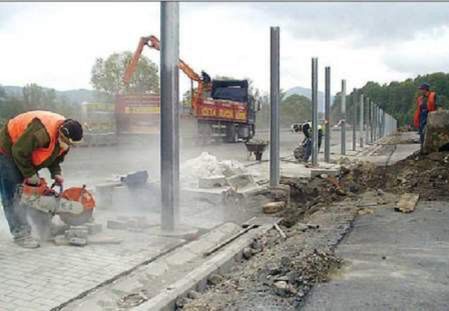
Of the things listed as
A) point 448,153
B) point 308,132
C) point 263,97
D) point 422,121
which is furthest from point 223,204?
point 263,97

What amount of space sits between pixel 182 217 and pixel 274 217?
152 cm

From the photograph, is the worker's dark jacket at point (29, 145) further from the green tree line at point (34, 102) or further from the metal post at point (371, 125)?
the metal post at point (371, 125)

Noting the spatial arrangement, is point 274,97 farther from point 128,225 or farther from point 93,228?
point 93,228

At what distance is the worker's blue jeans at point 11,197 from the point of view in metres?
5.70

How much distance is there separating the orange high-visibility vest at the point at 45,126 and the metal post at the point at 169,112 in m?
1.24

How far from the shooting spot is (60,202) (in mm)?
5828

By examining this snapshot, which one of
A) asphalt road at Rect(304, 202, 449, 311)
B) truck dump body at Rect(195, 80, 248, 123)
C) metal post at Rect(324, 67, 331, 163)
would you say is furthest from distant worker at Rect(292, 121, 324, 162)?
truck dump body at Rect(195, 80, 248, 123)

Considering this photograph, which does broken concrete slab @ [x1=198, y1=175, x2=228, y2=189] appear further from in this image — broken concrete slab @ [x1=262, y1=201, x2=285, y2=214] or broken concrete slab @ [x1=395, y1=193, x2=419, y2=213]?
broken concrete slab @ [x1=395, y1=193, x2=419, y2=213]

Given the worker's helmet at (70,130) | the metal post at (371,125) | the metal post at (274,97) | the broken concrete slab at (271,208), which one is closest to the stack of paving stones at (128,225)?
the worker's helmet at (70,130)

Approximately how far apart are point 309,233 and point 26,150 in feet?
11.4

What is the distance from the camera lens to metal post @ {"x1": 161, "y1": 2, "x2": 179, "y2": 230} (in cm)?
625

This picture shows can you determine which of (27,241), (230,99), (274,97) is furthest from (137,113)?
(27,241)

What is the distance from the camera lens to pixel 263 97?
105ft

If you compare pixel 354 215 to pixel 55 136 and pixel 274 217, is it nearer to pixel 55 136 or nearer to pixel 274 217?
pixel 274 217
